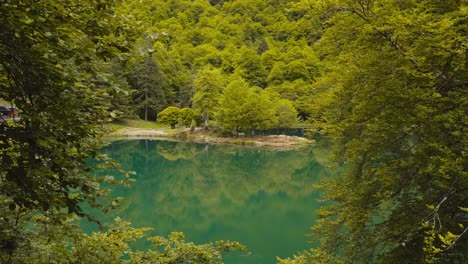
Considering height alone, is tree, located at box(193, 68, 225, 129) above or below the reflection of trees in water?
above

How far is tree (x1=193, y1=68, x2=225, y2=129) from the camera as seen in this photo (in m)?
53.5

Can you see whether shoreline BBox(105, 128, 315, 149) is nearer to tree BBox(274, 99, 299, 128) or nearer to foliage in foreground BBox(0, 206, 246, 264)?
tree BBox(274, 99, 299, 128)

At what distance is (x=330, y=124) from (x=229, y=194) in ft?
53.2

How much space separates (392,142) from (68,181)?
655cm

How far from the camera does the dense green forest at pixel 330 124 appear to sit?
352 cm

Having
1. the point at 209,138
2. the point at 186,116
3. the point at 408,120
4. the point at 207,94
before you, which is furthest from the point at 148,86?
the point at 408,120

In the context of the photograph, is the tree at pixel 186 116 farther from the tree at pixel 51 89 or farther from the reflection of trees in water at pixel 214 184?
the tree at pixel 51 89

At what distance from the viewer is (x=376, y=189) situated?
28.1ft

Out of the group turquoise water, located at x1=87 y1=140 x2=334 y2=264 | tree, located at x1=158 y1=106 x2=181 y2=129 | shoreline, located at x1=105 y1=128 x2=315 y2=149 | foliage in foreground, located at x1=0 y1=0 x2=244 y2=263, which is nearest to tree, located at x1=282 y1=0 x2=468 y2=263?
foliage in foreground, located at x1=0 y1=0 x2=244 y2=263

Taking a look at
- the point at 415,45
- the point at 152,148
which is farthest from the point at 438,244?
the point at 152,148

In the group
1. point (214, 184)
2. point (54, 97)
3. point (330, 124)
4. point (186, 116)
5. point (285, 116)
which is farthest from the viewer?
point (186, 116)

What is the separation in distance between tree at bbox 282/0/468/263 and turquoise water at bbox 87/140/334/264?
567cm

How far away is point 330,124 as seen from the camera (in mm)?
11281

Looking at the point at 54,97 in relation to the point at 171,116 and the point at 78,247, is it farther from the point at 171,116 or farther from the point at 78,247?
the point at 171,116
